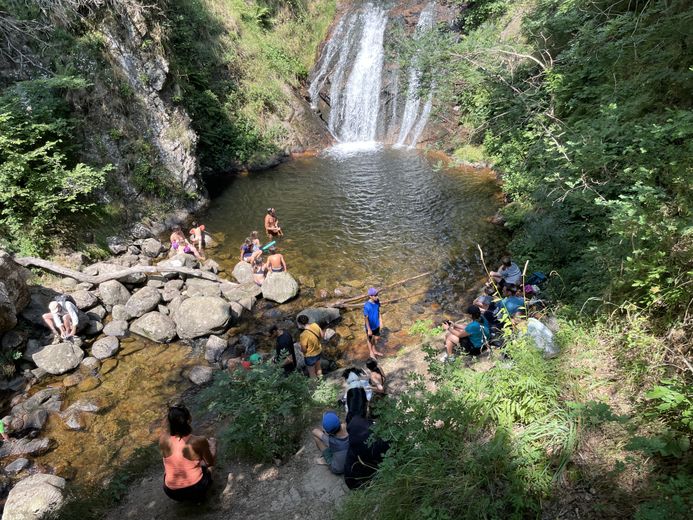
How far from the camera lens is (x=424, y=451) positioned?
144 inches

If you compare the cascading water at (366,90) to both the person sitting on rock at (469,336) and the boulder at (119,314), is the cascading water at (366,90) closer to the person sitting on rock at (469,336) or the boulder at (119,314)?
the person sitting on rock at (469,336)

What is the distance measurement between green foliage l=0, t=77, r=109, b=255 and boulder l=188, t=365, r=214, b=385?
20.5 feet

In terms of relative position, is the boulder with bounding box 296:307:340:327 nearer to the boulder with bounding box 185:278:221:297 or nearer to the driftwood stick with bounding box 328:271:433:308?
the driftwood stick with bounding box 328:271:433:308

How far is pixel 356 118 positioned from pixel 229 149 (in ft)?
27.9

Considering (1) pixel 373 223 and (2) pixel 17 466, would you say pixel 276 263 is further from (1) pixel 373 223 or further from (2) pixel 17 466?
(2) pixel 17 466

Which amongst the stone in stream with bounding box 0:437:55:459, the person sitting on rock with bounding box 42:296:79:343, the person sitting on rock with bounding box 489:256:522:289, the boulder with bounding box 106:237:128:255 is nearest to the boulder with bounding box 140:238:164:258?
the boulder with bounding box 106:237:128:255

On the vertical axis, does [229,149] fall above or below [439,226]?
above

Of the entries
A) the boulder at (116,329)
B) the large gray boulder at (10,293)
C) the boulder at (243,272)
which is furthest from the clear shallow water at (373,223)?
the large gray boulder at (10,293)

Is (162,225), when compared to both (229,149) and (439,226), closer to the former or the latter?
(229,149)

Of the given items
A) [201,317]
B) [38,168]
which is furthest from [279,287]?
[38,168]

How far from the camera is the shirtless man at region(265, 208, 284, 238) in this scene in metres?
13.4

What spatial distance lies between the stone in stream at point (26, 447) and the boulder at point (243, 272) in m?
5.80

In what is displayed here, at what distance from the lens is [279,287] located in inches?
413

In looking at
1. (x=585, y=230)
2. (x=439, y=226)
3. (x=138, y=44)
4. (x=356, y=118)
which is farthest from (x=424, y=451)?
(x=356, y=118)
